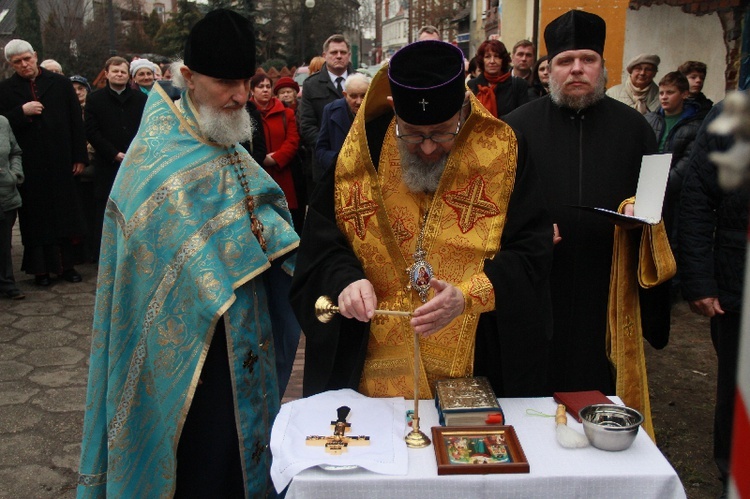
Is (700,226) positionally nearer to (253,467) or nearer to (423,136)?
(423,136)

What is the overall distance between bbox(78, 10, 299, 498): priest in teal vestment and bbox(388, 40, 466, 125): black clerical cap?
0.71m

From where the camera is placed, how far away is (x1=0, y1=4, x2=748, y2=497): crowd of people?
2.46 m

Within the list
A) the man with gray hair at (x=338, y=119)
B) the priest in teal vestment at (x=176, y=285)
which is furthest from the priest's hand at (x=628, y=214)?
the man with gray hair at (x=338, y=119)

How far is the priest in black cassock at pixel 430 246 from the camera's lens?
7.91 feet

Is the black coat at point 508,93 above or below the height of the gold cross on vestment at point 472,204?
above

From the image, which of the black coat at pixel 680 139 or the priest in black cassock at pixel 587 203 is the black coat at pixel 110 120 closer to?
the black coat at pixel 680 139

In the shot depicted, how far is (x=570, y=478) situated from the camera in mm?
1885

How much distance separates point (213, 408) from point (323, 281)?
779mm

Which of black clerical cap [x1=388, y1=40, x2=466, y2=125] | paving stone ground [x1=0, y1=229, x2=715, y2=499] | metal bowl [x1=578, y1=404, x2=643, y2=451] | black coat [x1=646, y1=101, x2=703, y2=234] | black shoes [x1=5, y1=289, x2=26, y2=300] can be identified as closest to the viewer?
metal bowl [x1=578, y1=404, x2=643, y2=451]

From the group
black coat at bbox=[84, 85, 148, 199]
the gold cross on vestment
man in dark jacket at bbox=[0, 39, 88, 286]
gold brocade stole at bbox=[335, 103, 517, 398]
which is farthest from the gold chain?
black coat at bbox=[84, 85, 148, 199]

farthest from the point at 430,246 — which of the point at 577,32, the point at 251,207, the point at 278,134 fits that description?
the point at 278,134

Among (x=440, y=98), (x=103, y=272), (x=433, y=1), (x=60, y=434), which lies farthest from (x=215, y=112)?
(x=433, y=1)

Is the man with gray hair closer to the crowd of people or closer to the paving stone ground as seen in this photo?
the paving stone ground

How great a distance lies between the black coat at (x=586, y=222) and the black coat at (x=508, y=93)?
3231mm
